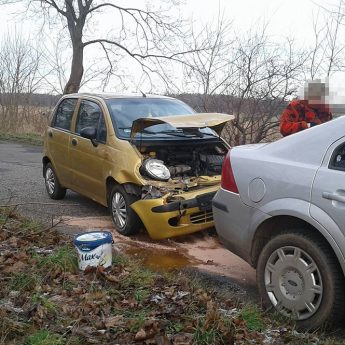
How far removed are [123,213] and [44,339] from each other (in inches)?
112

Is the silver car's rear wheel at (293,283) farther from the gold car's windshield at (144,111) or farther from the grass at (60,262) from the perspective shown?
the gold car's windshield at (144,111)

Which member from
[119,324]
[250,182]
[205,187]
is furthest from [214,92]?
[119,324]

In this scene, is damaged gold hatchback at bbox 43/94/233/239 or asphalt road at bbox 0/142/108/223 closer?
damaged gold hatchback at bbox 43/94/233/239

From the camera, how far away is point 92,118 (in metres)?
6.24

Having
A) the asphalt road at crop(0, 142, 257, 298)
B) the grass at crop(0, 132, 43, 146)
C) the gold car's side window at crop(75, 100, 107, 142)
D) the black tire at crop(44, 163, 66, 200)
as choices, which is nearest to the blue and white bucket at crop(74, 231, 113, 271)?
the asphalt road at crop(0, 142, 257, 298)

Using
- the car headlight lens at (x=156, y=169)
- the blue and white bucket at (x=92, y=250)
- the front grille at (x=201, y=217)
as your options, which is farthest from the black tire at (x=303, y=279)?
the car headlight lens at (x=156, y=169)

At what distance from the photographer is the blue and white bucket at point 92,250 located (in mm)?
3850

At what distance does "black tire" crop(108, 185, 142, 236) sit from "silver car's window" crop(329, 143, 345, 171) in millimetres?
2672

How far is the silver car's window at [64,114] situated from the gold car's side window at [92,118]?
28 cm

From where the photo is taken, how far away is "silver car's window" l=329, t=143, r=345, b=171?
3096 mm

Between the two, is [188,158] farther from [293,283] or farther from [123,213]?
[293,283]

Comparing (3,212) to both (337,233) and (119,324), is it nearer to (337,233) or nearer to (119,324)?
(119,324)

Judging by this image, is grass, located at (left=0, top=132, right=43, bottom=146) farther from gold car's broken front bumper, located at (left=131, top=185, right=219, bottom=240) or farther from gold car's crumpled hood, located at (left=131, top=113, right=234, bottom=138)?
gold car's broken front bumper, located at (left=131, top=185, right=219, bottom=240)

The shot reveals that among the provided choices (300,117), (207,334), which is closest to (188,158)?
(300,117)
